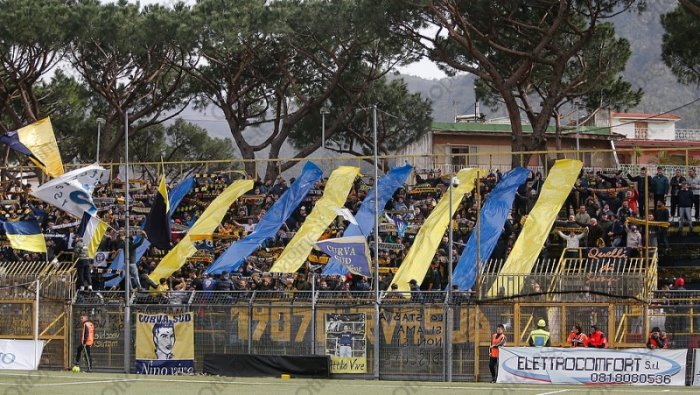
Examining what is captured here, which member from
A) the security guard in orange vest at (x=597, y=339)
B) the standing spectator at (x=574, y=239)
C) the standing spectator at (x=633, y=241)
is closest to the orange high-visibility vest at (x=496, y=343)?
the security guard in orange vest at (x=597, y=339)

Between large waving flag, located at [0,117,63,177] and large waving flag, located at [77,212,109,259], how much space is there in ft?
6.23

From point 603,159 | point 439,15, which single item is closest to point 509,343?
point 439,15

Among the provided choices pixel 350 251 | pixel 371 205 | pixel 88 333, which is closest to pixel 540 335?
pixel 350 251

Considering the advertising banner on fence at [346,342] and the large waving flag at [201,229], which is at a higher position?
the large waving flag at [201,229]

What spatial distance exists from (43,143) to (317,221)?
28.8 feet

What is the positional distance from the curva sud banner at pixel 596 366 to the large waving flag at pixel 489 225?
685 cm

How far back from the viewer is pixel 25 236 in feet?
121

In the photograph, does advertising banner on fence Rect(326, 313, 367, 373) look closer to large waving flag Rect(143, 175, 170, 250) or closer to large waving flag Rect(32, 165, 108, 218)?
large waving flag Rect(143, 175, 170, 250)

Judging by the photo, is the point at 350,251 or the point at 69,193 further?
the point at 69,193

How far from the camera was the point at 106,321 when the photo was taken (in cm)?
2905

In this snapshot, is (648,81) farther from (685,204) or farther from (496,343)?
(496,343)

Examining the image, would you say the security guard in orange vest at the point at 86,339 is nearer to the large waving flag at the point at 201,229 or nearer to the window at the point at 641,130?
the large waving flag at the point at 201,229

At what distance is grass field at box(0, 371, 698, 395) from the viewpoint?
2242 centimetres

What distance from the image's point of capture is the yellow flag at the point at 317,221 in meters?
34.6
